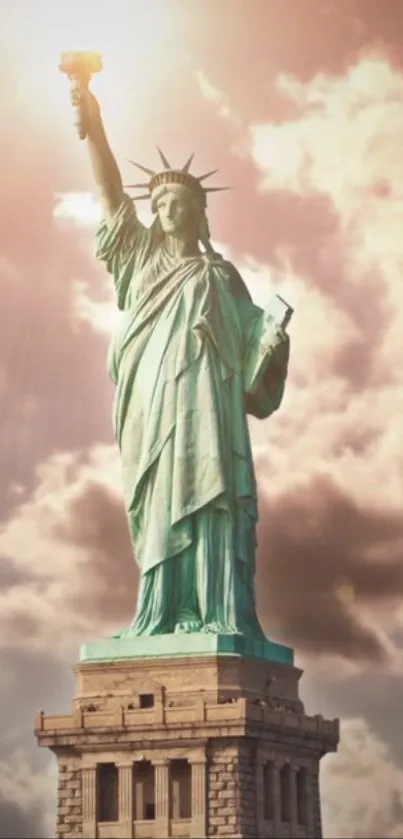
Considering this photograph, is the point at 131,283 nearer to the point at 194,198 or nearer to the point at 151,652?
the point at 194,198

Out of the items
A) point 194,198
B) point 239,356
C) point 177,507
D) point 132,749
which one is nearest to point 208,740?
point 132,749

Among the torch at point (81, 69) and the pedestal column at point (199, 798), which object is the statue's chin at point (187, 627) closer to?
the pedestal column at point (199, 798)

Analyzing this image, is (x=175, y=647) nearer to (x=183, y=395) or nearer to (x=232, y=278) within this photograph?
(x=183, y=395)

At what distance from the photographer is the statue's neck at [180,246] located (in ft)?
170

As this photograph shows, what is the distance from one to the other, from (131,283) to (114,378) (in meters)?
2.09

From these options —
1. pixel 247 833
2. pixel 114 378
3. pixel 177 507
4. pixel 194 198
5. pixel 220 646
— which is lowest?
pixel 247 833

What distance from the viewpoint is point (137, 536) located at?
Result: 50438 mm

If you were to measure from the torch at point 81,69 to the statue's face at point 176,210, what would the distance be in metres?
2.19

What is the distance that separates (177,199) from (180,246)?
1085 mm

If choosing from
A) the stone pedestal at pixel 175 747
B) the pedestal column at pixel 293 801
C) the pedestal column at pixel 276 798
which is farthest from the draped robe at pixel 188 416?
the pedestal column at pixel 293 801

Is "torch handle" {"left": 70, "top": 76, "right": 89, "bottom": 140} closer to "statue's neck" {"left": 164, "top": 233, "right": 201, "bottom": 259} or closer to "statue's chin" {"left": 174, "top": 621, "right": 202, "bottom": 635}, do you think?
"statue's neck" {"left": 164, "top": 233, "right": 201, "bottom": 259}

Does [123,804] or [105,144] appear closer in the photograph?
[123,804]

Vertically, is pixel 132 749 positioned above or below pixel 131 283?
below

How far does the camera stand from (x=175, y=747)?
156ft
